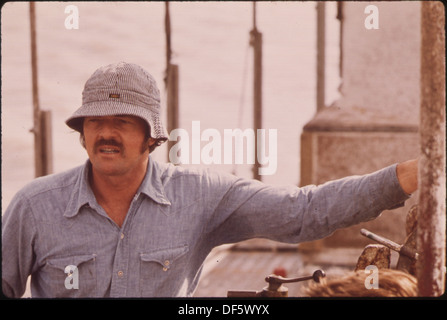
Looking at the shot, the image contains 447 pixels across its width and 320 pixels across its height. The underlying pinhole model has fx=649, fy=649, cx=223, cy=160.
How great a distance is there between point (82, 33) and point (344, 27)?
92.9 inches

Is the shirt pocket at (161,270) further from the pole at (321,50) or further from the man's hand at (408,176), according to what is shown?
the pole at (321,50)

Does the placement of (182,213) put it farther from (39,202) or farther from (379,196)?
(379,196)

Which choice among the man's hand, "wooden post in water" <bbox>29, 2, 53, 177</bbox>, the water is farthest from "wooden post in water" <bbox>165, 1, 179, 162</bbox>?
the man's hand

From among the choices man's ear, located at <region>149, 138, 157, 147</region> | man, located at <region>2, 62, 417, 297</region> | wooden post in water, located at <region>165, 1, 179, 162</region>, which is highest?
wooden post in water, located at <region>165, 1, 179, 162</region>

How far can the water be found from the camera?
4402 millimetres

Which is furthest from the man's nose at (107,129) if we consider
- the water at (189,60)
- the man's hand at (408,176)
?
the water at (189,60)

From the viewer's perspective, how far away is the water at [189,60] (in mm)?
4402

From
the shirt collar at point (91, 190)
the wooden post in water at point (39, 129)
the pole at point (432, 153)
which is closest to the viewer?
the pole at point (432, 153)

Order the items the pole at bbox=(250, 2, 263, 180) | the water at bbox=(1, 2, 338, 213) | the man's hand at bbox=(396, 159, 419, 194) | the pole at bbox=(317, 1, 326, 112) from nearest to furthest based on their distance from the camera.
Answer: the man's hand at bbox=(396, 159, 419, 194)
the water at bbox=(1, 2, 338, 213)
the pole at bbox=(250, 2, 263, 180)
the pole at bbox=(317, 1, 326, 112)

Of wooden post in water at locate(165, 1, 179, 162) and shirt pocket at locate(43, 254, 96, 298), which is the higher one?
wooden post in water at locate(165, 1, 179, 162)

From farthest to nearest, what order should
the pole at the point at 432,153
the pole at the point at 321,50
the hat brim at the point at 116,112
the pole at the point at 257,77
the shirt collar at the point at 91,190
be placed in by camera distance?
the pole at the point at 321,50 → the pole at the point at 257,77 → the shirt collar at the point at 91,190 → the hat brim at the point at 116,112 → the pole at the point at 432,153

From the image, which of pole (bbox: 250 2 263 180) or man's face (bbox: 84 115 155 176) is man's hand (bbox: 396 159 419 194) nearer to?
man's face (bbox: 84 115 155 176)

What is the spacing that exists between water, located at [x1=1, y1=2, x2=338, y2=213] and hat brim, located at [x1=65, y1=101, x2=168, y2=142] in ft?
6.60

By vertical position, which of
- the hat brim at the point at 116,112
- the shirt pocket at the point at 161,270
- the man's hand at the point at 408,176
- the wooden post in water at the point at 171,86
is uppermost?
the wooden post in water at the point at 171,86
